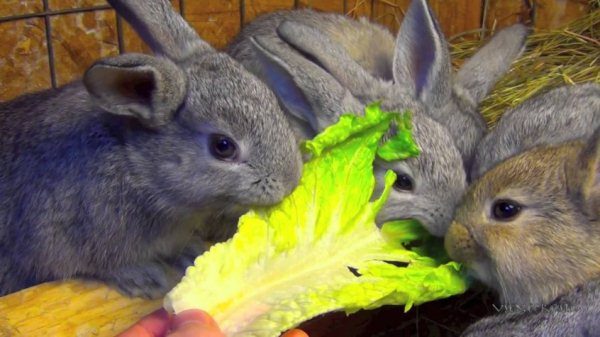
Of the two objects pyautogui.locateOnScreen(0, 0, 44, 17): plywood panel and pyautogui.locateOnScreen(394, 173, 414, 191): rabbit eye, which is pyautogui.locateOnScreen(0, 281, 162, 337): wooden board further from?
pyautogui.locateOnScreen(0, 0, 44, 17): plywood panel

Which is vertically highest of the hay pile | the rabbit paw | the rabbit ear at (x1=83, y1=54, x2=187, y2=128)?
the rabbit ear at (x1=83, y1=54, x2=187, y2=128)

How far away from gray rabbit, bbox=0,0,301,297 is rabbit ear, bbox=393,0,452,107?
896mm

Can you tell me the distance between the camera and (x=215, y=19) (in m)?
5.15

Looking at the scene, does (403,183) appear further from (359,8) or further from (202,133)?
(359,8)

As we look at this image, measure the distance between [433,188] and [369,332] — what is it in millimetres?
716

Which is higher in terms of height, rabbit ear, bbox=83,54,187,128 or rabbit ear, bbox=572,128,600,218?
rabbit ear, bbox=83,54,187,128

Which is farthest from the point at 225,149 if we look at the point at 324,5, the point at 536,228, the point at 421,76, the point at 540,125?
the point at 324,5

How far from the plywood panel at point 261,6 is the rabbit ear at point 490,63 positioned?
150 cm

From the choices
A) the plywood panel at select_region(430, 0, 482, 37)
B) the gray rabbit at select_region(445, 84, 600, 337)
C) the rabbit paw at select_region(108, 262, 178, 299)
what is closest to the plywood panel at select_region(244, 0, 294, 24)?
the plywood panel at select_region(430, 0, 482, 37)

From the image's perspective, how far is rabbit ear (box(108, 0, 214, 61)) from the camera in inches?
123

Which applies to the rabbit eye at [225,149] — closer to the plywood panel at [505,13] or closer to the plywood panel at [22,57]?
the plywood panel at [22,57]

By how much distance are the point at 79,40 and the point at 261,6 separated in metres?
1.13

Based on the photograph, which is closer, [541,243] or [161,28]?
[541,243]

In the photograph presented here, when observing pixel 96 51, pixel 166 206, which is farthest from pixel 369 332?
pixel 96 51
